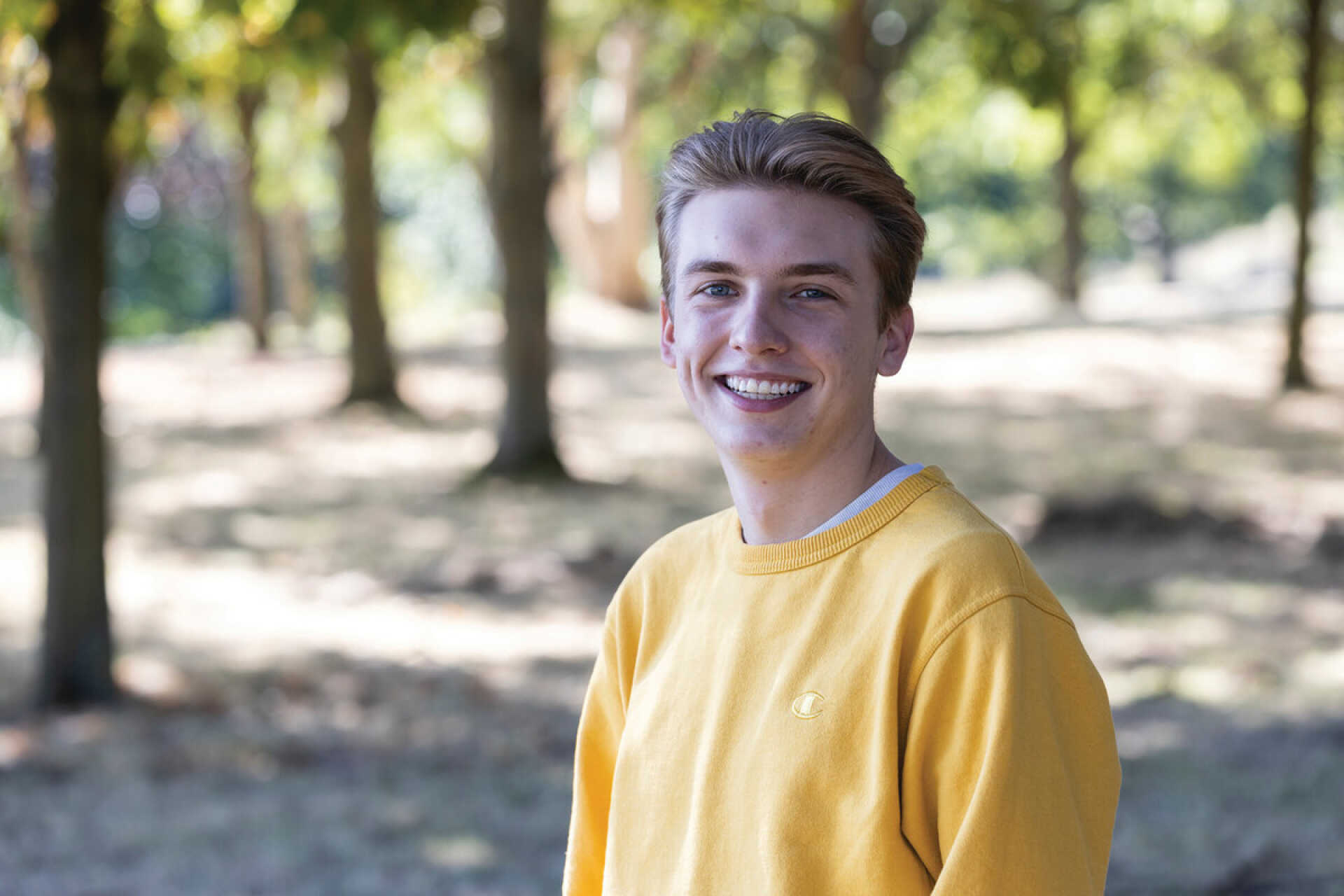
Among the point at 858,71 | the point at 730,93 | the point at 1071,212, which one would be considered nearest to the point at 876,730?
the point at 858,71

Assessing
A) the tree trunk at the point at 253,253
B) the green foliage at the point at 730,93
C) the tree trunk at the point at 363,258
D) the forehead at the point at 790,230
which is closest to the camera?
the forehead at the point at 790,230

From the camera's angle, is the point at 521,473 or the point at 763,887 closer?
the point at 763,887

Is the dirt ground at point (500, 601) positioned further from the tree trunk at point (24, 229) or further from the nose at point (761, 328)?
the nose at point (761, 328)

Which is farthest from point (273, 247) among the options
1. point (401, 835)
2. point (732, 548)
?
point (732, 548)

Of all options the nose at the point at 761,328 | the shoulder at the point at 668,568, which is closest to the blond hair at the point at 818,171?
the nose at the point at 761,328

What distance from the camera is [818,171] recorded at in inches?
68.9

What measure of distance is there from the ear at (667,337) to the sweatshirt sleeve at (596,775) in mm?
397

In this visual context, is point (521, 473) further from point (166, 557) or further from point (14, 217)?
point (14, 217)

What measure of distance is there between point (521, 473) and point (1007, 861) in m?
11.8

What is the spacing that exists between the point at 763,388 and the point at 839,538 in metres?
0.22

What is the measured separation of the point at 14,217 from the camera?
16781mm

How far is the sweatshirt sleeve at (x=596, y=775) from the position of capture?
214 cm

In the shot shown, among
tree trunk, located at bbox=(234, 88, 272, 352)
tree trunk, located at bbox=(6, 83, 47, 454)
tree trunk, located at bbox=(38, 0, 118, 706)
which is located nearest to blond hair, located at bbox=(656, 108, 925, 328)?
tree trunk, located at bbox=(38, 0, 118, 706)

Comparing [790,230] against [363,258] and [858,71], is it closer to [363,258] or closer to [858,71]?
[363,258]
